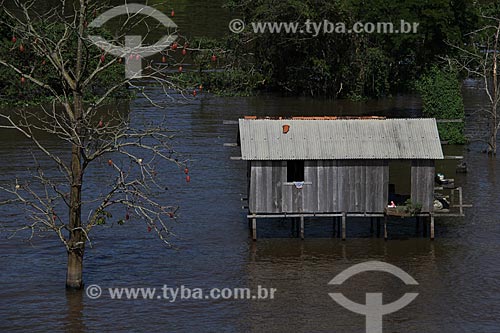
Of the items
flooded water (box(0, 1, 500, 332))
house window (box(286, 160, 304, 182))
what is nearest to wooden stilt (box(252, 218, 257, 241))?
flooded water (box(0, 1, 500, 332))

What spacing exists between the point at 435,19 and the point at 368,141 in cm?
2641

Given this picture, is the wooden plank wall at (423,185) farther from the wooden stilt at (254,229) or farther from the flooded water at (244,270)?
the wooden stilt at (254,229)

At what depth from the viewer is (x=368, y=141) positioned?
38.2 metres

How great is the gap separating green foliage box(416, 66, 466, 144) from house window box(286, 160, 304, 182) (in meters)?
20.8

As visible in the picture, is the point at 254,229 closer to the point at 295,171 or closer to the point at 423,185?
the point at 295,171

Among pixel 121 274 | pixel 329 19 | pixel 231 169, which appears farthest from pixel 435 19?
pixel 121 274

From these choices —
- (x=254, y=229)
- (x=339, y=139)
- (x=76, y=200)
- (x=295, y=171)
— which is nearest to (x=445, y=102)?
(x=339, y=139)

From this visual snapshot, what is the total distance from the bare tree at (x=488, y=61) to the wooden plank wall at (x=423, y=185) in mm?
15555

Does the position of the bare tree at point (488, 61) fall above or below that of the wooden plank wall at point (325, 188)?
above

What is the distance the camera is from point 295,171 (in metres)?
38.6

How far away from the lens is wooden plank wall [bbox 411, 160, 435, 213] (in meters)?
38.2

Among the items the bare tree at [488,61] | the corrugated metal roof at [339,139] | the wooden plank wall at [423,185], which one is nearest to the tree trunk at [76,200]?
the corrugated metal roof at [339,139]

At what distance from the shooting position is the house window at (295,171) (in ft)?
126

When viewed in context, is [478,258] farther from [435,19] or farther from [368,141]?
[435,19]
